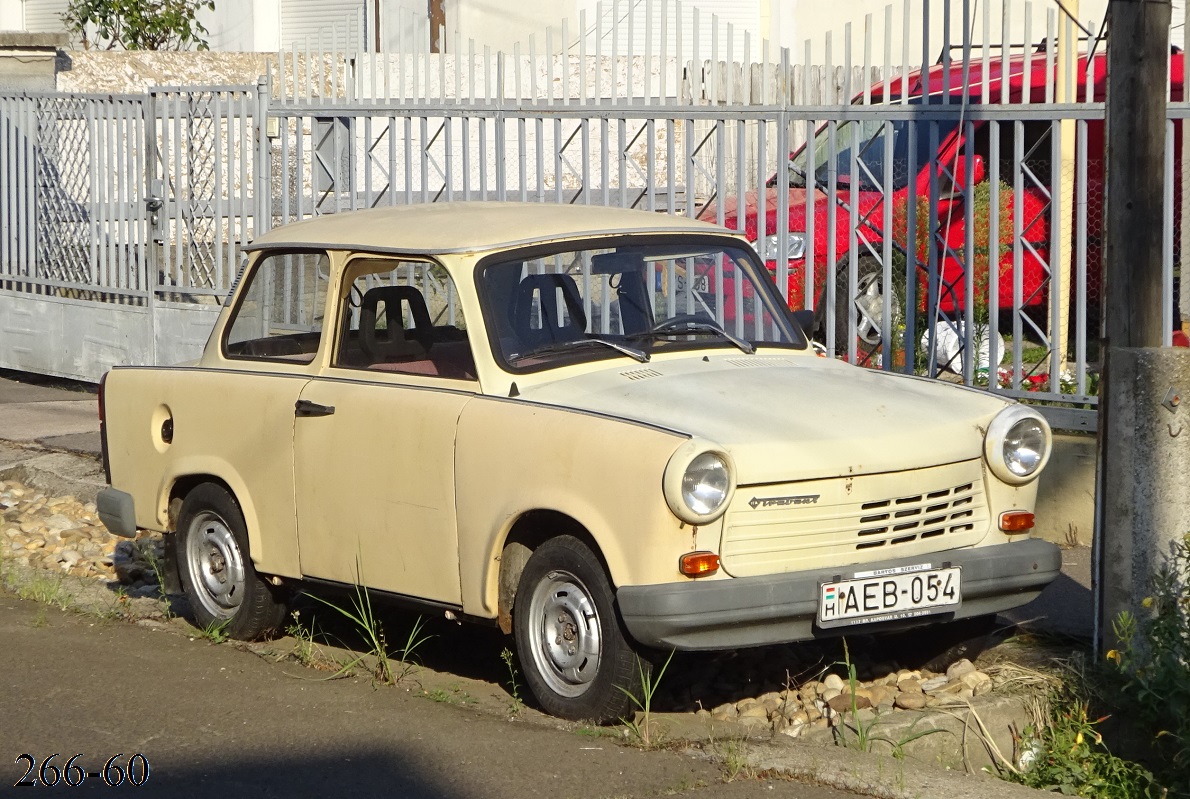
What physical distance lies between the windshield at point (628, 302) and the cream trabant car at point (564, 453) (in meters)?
0.01

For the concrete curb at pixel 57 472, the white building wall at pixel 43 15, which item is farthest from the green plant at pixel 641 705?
the white building wall at pixel 43 15

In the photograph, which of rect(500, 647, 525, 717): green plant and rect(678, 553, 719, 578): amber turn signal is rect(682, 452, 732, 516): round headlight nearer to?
rect(678, 553, 719, 578): amber turn signal

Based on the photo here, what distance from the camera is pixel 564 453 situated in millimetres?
4840

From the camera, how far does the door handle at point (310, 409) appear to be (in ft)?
18.6

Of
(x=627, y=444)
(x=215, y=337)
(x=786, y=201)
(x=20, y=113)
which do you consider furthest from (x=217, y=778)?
(x=20, y=113)

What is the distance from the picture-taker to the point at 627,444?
468 centimetres

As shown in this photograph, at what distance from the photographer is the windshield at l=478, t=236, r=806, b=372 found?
546cm

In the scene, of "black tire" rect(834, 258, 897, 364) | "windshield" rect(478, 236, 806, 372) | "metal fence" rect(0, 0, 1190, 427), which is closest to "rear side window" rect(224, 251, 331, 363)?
"windshield" rect(478, 236, 806, 372)

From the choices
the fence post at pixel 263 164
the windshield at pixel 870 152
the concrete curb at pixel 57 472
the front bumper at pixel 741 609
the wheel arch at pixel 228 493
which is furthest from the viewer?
the fence post at pixel 263 164

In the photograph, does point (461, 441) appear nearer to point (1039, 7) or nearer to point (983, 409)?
point (983, 409)

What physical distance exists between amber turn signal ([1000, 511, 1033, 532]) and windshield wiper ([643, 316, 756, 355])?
3.73 ft

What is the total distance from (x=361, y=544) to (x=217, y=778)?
4.04 ft

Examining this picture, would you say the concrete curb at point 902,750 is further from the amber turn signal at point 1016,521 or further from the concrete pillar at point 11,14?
the concrete pillar at point 11,14

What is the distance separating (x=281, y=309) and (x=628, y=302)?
1474 millimetres
